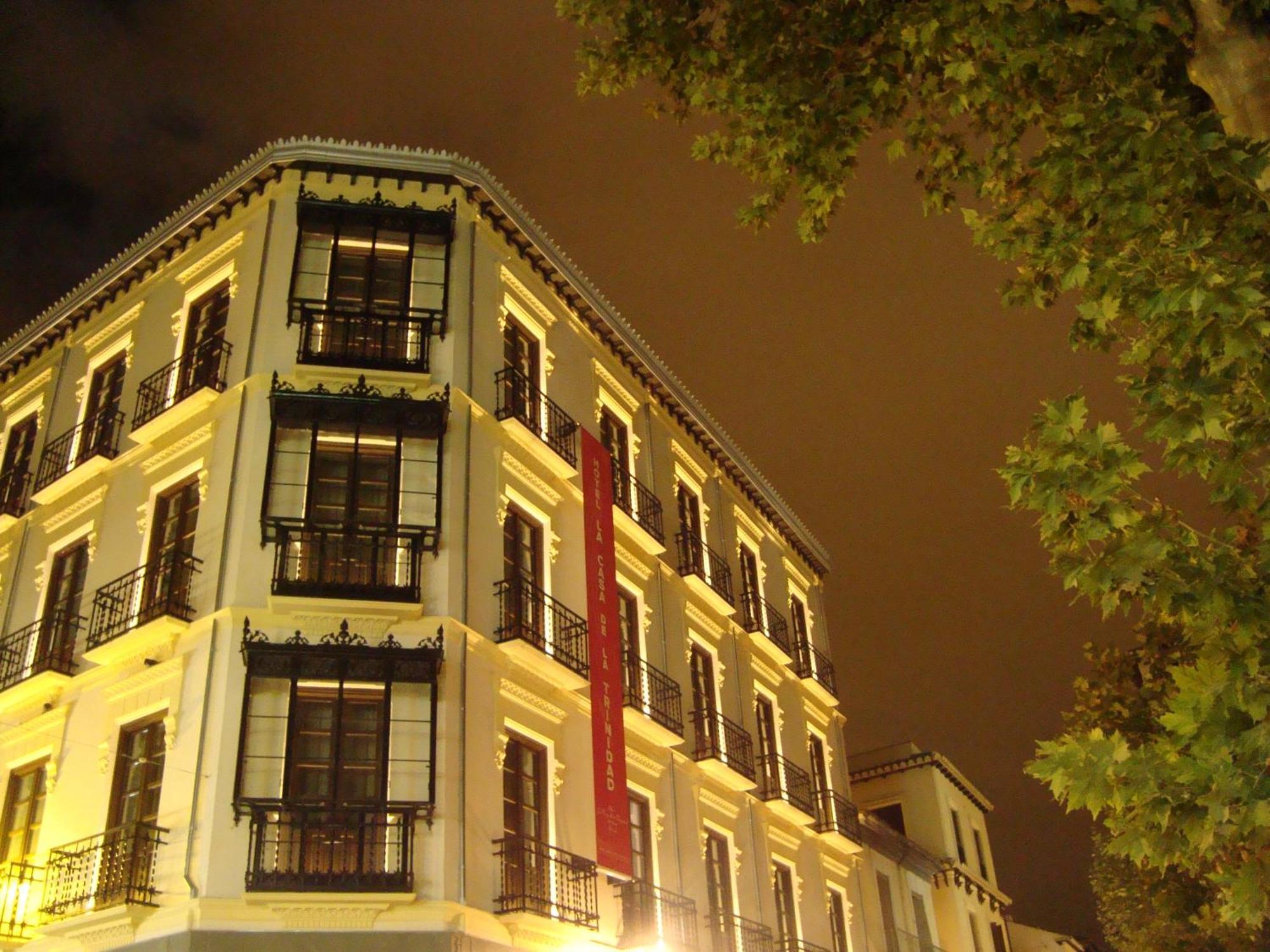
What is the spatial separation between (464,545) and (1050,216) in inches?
368

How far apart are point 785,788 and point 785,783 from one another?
0.20m

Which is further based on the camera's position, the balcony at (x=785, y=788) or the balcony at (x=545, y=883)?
the balcony at (x=785, y=788)

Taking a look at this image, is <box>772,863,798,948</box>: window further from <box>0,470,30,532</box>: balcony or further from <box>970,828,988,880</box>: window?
<box>970,828,988,880</box>: window

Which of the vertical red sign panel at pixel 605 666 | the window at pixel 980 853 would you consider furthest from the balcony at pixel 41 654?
the window at pixel 980 853

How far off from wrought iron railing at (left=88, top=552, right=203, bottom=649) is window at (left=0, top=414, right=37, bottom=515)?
4229 millimetres

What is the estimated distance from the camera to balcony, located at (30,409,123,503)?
18516 mm

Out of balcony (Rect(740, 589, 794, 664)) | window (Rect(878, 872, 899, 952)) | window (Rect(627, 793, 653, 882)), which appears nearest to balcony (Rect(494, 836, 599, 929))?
window (Rect(627, 793, 653, 882))

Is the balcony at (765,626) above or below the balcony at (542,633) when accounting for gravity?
above

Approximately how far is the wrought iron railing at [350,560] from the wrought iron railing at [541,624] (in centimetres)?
153

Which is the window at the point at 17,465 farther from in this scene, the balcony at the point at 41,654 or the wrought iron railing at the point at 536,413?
the wrought iron railing at the point at 536,413

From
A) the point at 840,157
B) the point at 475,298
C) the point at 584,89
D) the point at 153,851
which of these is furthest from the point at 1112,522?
the point at 475,298

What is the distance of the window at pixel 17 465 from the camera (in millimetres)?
20328

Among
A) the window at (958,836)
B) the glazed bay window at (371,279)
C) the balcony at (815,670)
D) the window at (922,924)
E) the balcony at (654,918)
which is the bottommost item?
the balcony at (654,918)

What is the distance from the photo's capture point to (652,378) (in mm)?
24141
